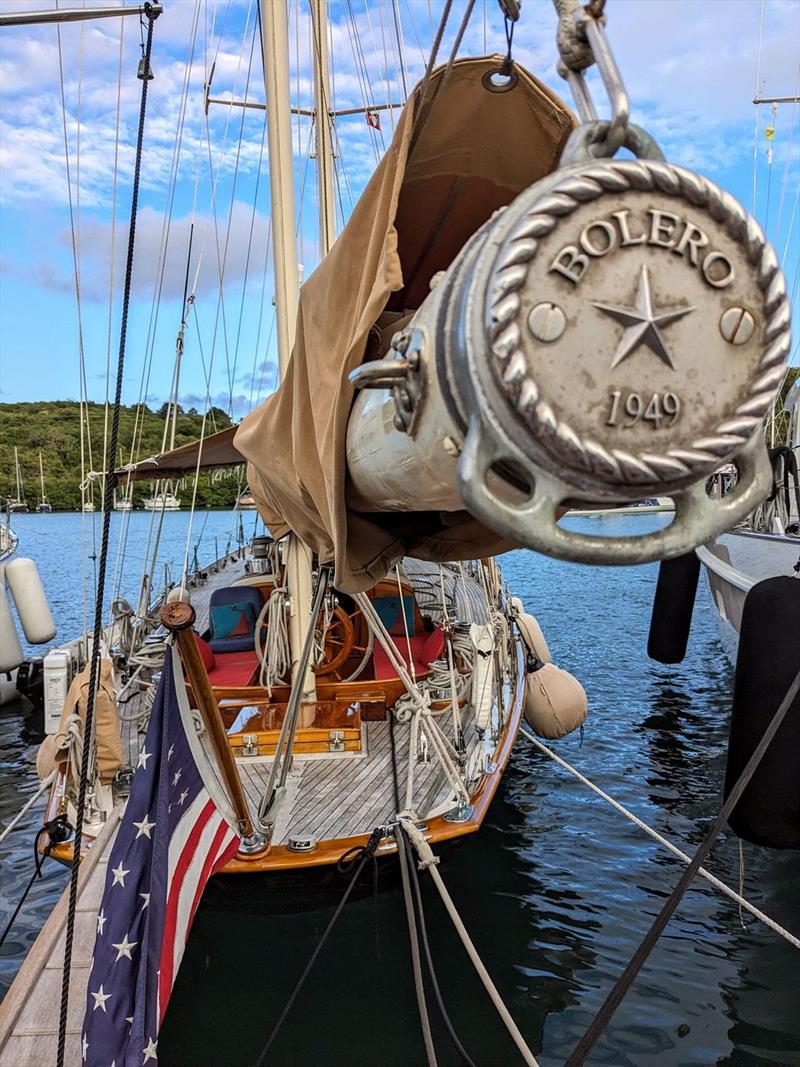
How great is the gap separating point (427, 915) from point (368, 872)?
979 millimetres

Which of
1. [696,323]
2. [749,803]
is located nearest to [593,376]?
[696,323]

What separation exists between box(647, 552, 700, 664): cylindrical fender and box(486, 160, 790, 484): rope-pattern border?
29.1ft

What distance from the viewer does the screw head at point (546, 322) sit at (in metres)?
0.99

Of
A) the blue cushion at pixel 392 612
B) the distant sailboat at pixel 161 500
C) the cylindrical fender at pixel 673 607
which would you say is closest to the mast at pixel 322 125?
the distant sailboat at pixel 161 500

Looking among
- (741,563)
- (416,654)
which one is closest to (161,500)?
(416,654)

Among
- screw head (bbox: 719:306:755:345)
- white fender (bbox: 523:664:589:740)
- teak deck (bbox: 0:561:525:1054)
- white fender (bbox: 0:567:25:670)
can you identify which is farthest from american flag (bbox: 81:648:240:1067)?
white fender (bbox: 0:567:25:670)

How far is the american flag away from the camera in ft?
10.3

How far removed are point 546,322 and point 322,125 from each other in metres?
6.39

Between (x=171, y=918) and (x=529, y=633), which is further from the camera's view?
(x=529, y=633)

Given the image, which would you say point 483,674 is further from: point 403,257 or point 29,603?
point 29,603

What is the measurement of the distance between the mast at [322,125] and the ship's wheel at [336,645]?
3378mm

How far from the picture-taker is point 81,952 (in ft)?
14.2

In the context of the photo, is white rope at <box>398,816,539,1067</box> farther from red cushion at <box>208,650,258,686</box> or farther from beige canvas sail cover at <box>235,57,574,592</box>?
red cushion at <box>208,650,258,686</box>

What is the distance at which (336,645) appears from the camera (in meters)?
8.41
